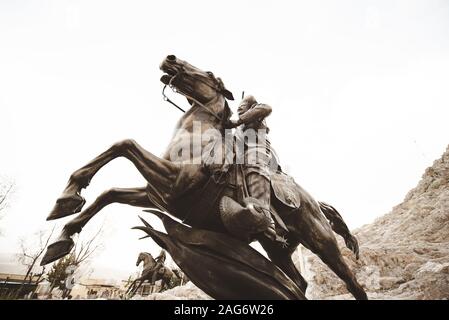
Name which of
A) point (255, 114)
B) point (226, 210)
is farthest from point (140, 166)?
point (255, 114)

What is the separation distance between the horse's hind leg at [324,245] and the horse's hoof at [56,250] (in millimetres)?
2559

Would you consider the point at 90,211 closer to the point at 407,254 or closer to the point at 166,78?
the point at 166,78

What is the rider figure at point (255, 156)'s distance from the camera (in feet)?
9.77

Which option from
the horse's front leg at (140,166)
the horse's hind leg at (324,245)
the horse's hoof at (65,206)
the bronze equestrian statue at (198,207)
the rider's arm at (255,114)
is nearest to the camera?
the horse's hoof at (65,206)

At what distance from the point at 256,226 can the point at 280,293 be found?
2.48 ft

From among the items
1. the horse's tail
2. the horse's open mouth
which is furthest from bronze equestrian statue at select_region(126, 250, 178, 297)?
the horse's open mouth

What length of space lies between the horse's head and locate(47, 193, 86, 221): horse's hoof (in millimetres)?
1764

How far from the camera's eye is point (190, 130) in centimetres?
329

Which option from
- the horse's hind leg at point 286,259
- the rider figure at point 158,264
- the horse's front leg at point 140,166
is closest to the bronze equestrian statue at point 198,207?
the horse's front leg at point 140,166

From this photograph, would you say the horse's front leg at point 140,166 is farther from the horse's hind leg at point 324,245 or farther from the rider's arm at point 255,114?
the horse's hind leg at point 324,245

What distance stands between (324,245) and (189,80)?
105 inches

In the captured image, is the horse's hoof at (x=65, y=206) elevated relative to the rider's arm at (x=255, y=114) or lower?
lower
